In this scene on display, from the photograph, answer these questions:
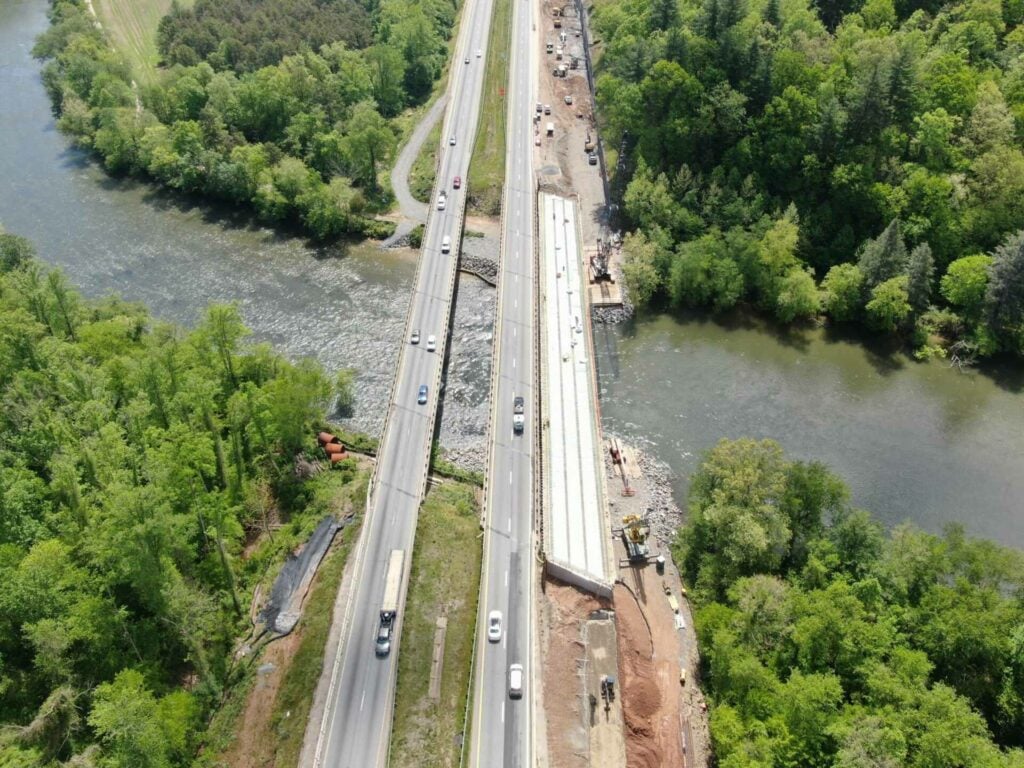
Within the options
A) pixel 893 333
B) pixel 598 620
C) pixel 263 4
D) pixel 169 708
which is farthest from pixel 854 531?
pixel 263 4

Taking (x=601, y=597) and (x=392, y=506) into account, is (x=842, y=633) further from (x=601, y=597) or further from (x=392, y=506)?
(x=392, y=506)

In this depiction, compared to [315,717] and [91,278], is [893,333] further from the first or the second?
[91,278]

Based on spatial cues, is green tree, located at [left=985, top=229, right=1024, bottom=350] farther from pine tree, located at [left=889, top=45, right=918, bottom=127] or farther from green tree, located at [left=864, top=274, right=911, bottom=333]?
pine tree, located at [left=889, top=45, right=918, bottom=127]

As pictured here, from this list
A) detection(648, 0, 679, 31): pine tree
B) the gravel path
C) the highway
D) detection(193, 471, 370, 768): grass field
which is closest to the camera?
the highway

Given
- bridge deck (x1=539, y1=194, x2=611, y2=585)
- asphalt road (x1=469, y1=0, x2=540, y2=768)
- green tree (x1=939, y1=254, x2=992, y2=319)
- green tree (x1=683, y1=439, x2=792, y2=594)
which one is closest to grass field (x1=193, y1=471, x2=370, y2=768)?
asphalt road (x1=469, y1=0, x2=540, y2=768)

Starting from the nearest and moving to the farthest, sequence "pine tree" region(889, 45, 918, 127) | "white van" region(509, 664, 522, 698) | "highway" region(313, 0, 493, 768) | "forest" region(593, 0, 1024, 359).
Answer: "highway" region(313, 0, 493, 768) < "white van" region(509, 664, 522, 698) < "forest" region(593, 0, 1024, 359) < "pine tree" region(889, 45, 918, 127)

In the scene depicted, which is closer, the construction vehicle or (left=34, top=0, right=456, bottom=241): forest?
the construction vehicle

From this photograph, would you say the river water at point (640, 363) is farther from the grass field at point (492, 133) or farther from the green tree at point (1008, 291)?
the grass field at point (492, 133)


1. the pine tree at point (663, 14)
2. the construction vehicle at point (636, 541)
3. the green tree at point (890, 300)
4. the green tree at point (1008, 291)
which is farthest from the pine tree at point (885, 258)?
the pine tree at point (663, 14)
